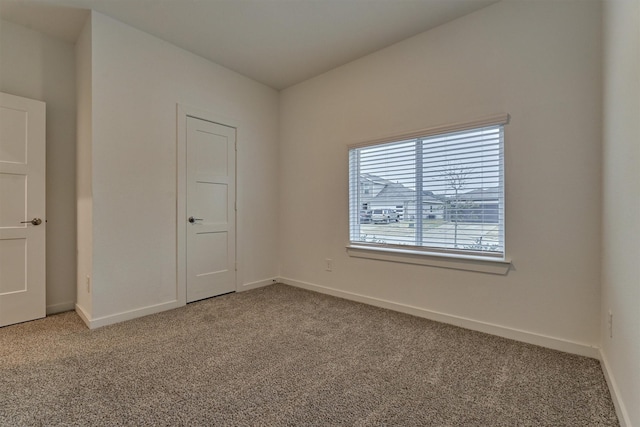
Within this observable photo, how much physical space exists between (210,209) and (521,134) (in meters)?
3.08

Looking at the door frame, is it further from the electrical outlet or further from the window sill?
the window sill

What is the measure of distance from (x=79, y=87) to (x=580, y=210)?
4.43m

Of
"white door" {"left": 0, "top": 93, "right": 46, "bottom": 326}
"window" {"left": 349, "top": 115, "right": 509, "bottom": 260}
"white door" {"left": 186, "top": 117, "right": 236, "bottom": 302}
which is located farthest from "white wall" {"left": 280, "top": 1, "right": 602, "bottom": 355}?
"white door" {"left": 0, "top": 93, "right": 46, "bottom": 326}

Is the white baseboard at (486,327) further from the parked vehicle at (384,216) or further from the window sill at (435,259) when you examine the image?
the parked vehicle at (384,216)

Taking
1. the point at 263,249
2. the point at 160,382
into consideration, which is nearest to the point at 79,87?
the point at 263,249

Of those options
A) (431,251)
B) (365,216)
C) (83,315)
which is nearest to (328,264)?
(365,216)

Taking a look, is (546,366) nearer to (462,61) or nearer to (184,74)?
(462,61)

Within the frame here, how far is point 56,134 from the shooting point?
2.91m

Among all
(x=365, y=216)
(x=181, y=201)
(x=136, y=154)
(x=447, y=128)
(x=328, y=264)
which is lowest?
(x=328, y=264)

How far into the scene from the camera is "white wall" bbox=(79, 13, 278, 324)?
2.59 meters

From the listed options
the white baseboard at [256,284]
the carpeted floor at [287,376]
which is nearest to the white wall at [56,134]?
the carpeted floor at [287,376]

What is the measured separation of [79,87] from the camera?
2898 mm

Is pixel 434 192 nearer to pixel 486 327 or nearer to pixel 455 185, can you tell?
pixel 455 185

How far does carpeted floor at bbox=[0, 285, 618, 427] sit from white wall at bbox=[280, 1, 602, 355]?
0.28 metres
